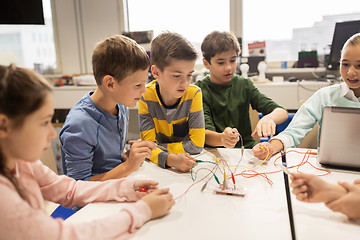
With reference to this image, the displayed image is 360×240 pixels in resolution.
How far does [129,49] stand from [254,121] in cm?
137

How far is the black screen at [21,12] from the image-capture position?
10.2 ft

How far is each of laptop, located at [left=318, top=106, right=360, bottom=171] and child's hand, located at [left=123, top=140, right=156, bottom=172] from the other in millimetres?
659

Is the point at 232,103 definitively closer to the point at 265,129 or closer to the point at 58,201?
the point at 265,129

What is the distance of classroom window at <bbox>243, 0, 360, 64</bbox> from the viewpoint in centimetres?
313

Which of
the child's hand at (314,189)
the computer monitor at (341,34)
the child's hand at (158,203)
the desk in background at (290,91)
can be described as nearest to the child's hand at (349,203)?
the child's hand at (314,189)

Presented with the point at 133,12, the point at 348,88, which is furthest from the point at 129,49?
the point at 133,12

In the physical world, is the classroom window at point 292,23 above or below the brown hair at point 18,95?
above

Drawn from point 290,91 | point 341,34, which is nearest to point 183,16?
point 290,91

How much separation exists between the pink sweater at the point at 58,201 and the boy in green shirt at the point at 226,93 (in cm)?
89

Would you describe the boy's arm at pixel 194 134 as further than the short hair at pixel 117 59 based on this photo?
Yes

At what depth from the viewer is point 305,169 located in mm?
1093

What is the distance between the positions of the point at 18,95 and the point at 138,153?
560 mm

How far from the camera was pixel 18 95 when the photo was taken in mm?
580

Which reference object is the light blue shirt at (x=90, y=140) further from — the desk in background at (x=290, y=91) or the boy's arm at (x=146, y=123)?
the desk in background at (x=290, y=91)
